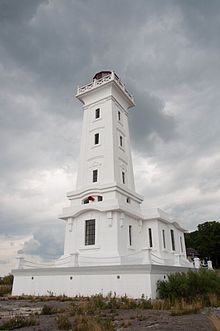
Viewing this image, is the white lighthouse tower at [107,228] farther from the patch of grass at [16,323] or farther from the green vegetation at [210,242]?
the green vegetation at [210,242]

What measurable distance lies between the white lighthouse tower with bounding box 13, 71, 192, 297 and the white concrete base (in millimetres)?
44

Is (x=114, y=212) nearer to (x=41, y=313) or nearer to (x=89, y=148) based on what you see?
(x=89, y=148)

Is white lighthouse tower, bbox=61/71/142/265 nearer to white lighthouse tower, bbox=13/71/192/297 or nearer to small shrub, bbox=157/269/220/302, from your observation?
white lighthouse tower, bbox=13/71/192/297

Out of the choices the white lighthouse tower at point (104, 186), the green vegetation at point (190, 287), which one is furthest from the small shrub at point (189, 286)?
the white lighthouse tower at point (104, 186)

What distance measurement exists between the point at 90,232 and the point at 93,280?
439 cm

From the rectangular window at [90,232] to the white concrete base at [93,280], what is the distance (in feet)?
10.5

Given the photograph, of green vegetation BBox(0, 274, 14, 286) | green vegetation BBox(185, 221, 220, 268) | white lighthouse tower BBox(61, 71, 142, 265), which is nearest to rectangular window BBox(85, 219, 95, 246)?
white lighthouse tower BBox(61, 71, 142, 265)

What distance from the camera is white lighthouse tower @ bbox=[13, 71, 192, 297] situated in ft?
48.8

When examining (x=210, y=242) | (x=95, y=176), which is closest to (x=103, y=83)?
(x=95, y=176)

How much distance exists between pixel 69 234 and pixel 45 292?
452cm

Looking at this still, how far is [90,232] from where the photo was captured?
63.2 ft

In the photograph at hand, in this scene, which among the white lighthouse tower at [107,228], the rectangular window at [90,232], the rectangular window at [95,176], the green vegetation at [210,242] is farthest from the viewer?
the green vegetation at [210,242]

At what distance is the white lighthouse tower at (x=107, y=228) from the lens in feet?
48.8

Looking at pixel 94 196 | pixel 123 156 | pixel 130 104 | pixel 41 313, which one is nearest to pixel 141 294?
pixel 41 313
